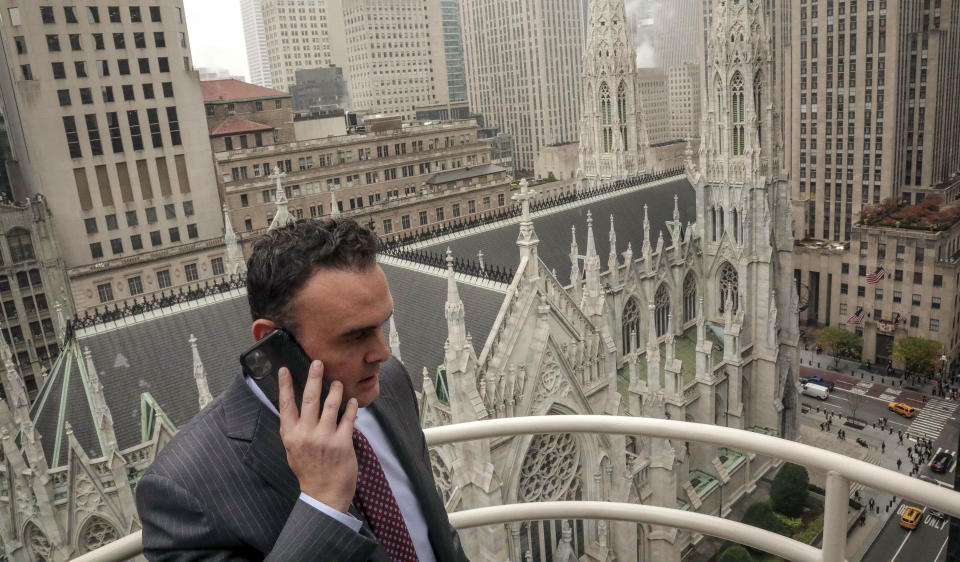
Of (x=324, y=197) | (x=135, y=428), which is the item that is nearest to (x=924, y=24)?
(x=324, y=197)

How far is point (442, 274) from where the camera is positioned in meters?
25.3

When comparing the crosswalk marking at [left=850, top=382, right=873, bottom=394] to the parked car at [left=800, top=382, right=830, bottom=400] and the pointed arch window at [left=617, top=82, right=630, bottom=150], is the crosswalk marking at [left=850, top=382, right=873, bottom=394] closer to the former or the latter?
the parked car at [left=800, top=382, right=830, bottom=400]

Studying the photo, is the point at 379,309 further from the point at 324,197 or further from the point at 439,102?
the point at 439,102

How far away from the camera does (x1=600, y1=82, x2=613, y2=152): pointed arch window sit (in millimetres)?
50188

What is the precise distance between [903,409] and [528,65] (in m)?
100

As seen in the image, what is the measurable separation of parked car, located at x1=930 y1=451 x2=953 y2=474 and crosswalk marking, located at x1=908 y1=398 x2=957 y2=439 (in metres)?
4.00

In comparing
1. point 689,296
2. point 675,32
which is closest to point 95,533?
point 689,296

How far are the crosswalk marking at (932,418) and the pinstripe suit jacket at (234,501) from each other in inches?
2309

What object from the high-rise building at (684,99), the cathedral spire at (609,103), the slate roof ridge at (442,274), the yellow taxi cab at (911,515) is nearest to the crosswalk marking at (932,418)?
the yellow taxi cab at (911,515)

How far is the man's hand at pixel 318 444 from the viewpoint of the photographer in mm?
3170

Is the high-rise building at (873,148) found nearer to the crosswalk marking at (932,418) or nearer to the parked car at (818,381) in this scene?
the crosswalk marking at (932,418)

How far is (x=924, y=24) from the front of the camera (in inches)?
2803

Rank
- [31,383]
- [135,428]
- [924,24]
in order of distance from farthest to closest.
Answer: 1. [924,24]
2. [31,383]
3. [135,428]

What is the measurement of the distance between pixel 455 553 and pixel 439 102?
137 metres
